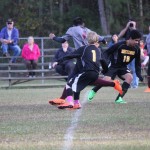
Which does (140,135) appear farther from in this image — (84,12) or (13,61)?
(84,12)

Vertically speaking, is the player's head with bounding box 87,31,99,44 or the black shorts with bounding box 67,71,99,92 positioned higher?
the player's head with bounding box 87,31,99,44

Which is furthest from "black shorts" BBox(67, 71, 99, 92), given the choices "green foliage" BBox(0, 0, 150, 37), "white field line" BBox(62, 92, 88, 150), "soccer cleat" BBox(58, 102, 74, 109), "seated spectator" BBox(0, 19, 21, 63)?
"green foliage" BBox(0, 0, 150, 37)

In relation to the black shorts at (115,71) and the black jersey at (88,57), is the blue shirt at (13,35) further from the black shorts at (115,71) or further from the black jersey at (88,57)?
the black jersey at (88,57)

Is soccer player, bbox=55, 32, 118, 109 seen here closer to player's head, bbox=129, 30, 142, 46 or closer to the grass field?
the grass field

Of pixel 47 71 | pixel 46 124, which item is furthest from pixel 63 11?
pixel 46 124

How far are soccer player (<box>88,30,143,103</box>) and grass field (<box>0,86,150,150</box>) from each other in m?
0.52

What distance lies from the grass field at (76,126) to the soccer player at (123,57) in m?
0.52

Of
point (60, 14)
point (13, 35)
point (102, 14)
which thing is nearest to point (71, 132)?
point (13, 35)

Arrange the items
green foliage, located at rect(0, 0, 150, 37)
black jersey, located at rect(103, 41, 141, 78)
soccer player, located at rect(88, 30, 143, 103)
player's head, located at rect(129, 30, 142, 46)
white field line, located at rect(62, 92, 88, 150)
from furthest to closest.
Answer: green foliage, located at rect(0, 0, 150, 37)
black jersey, located at rect(103, 41, 141, 78)
soccer player, located at rect(88, 30, 143, 103)
player's head, located at rect(129, 30, 142, 46)
white field line, located at rect(62, 92, 88, 150)

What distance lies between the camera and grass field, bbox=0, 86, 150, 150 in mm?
8711

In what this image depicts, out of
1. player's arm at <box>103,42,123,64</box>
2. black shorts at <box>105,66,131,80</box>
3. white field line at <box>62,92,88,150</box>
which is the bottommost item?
white field line at <box>62,92,88,150</box>

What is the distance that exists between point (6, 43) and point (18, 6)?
18117mm

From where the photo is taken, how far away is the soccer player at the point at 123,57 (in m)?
14.7

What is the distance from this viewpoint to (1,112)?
1304cm
